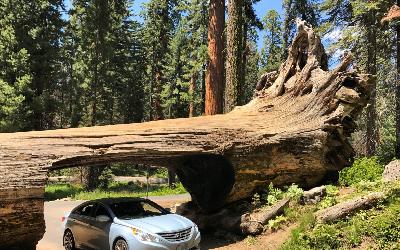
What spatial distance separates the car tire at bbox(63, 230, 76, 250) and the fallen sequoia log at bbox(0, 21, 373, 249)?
237 centimetres

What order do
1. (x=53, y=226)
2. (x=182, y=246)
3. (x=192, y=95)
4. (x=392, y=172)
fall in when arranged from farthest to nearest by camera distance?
(x=192, y=95) < (x=53, y=226) < (x=392, y=172) < (x=182, y=246)

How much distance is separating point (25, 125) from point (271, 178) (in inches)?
795

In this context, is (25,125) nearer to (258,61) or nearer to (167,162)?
(167,162)

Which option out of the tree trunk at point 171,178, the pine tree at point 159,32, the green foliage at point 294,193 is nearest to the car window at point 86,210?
the green foliage at point 294,193

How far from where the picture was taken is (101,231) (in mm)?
10500

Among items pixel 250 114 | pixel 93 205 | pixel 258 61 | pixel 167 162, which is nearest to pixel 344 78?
pixel 250 114

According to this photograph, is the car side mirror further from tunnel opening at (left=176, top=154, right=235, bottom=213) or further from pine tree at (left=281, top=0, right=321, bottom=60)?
Answer: pine tree at (left=281, top=0, right=321, bottom=60)

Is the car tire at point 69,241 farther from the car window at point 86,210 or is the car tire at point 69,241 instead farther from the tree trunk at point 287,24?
the tree trunk at point 287,24

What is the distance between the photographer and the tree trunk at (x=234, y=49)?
1612 centimetres

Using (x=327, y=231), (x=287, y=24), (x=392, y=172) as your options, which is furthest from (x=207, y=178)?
(x=287, y=24)

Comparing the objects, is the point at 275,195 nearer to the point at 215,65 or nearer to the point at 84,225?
the point at 84,225

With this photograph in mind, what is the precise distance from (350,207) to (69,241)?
732 cm

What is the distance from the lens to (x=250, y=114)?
1412cm

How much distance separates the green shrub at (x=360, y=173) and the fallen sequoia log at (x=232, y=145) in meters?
0.33
